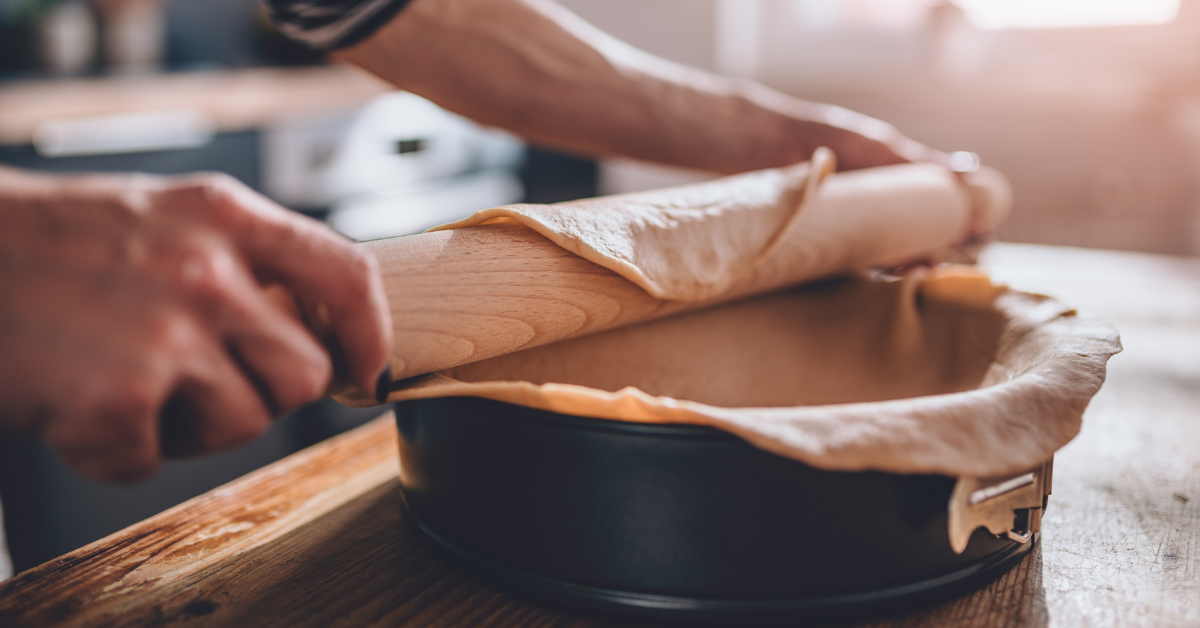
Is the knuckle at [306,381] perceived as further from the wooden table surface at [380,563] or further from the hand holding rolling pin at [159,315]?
the wooden table surface at [380,563]

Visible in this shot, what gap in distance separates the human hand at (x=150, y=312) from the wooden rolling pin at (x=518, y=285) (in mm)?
83

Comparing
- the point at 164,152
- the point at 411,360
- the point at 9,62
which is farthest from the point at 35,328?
the point at 9,62

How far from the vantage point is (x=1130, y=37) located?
1.80 metres

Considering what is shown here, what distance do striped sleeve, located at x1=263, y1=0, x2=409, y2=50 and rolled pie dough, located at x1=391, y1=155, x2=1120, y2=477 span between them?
0.32 meters

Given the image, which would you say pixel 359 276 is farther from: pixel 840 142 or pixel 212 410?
pixel 840 142

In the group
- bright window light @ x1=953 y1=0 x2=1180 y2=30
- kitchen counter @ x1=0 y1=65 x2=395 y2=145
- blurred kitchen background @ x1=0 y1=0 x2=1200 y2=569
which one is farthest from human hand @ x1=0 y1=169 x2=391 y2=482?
bright window light @ x1=953 y1=0 x2=1180 y2=30

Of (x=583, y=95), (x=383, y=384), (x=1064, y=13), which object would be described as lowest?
(x=383, y=384)

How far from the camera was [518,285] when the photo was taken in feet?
1.43

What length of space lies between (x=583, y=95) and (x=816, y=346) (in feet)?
1.13

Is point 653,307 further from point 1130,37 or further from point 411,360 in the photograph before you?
point 1130,37

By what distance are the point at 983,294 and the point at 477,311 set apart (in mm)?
395

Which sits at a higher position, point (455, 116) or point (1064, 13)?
point (1064, 13)

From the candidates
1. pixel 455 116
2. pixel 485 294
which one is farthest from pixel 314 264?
pixel 455 116

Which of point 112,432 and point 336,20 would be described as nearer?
point 112,432
